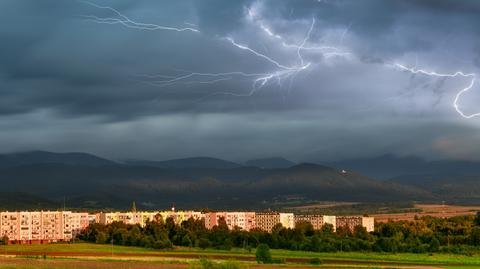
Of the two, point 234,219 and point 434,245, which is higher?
point 234,219

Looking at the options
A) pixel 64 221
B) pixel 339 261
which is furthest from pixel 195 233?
pixel 339 261

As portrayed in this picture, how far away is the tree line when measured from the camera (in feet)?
355

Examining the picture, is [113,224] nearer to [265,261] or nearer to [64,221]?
[64,221]

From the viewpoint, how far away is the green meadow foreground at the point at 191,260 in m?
70.8

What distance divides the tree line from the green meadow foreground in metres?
5.38

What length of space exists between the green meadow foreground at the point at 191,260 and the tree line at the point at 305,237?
5.38 m

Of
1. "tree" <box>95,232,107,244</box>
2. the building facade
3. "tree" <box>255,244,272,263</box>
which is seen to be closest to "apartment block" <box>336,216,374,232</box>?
the building facade

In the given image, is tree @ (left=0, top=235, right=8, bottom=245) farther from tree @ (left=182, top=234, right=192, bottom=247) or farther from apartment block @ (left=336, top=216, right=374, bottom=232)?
apartment block @ (left=336, top=216, right=374, bottom=232)

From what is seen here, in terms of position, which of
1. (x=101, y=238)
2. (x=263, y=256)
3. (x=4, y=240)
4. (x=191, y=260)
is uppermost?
(x=101, y=238)

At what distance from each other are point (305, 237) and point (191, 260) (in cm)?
4179

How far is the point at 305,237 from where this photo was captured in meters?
117

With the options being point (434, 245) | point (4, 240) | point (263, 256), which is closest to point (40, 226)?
point (4, 240)

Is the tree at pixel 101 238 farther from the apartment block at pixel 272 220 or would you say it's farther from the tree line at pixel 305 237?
the apartment block at pixel 272 220

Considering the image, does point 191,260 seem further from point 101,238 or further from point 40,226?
point 40,226
